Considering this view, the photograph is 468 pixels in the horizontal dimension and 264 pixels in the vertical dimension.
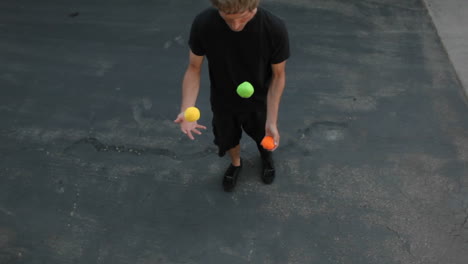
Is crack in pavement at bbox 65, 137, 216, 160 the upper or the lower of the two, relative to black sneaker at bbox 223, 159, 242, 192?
lower

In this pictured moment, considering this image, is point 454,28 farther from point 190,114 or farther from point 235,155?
point 190,114

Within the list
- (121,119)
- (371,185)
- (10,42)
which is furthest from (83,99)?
(371,185)

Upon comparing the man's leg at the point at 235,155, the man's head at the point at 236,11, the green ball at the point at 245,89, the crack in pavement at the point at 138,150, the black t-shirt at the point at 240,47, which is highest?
the man's head at the point at 236,11

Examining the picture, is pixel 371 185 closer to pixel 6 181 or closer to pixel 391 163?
pixel 391 163

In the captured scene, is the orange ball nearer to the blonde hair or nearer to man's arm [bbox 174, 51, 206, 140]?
man's arm [bbox 174, 51, 206, 140]

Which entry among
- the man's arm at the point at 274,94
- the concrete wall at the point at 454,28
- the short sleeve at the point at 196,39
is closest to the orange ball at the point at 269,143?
the man's arm at the point at 274,94

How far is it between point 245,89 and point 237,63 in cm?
16

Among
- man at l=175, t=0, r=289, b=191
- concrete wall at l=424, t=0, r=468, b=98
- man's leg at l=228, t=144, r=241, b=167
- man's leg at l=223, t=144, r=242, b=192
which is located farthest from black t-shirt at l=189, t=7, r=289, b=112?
concrete wall at l=424, t=0, r=468, b=98

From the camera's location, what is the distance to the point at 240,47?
223cm

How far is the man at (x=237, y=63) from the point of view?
2.14m

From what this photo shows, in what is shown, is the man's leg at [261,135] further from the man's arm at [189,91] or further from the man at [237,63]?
the man's arm at [189,91]

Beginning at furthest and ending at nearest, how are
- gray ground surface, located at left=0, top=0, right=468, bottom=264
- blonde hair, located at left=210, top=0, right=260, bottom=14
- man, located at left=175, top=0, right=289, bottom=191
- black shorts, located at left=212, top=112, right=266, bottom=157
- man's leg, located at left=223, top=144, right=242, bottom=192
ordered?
man's leg, located at left=223, top=144, right=242, bottom=192
gray ground surface, located at left=0, top=0, right=468, bottom=264
black shorts, located at left=212, top=112, right=266, bottom=157
man, located at left=175, top=0, right=289, bottom=191
blonde hair, located at left=210, top=0, right=260, bottom=14

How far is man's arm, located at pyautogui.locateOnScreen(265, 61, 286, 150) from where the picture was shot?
2.43 meters

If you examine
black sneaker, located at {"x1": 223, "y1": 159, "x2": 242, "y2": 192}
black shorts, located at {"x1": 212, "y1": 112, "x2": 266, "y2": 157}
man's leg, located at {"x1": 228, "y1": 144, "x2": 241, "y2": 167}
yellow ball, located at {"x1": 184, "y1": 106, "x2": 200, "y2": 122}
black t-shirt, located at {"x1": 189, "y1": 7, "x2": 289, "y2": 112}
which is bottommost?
black sneaker, located at {"x1": 223, "y1": 159, "x2": 242, "y2": 192}
